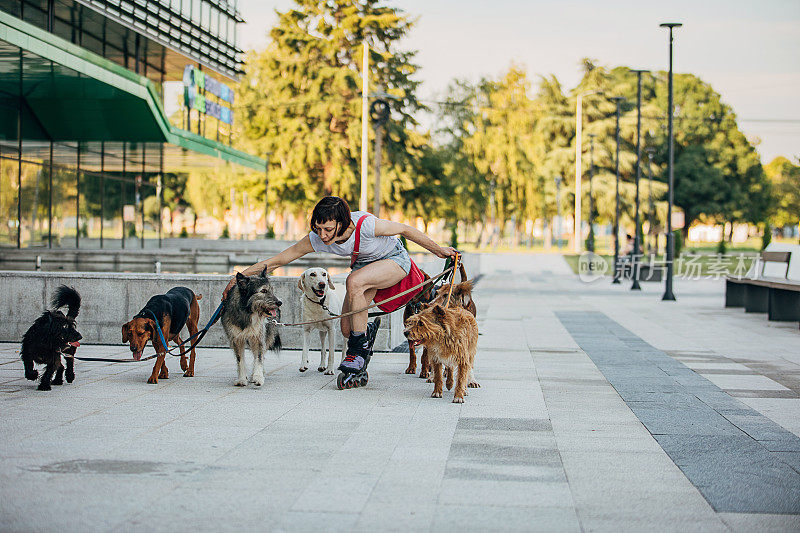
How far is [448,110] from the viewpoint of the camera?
80.3 m

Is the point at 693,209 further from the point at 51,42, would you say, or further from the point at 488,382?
the point at 488,382

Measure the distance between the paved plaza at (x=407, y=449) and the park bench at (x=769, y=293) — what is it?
670 centimetres

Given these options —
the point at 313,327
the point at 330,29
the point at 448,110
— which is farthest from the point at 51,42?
the point at 448,110

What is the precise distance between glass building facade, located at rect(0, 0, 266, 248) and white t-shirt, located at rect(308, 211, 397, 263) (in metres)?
11.8

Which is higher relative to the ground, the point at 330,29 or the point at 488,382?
the point at 330,29

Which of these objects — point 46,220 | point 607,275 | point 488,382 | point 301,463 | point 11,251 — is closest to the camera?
point 301,463

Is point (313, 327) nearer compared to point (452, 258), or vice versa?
point (452, 258)

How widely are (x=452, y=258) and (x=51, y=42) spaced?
14538mm

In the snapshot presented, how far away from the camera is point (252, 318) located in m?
8.66

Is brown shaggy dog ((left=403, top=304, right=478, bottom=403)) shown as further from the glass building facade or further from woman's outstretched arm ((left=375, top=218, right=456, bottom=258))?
the glass building facade

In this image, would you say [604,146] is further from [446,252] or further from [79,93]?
[446,252]

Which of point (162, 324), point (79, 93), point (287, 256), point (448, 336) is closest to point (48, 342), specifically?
point (162, 324)

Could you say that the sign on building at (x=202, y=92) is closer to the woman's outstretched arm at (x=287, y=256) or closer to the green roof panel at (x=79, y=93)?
the green roof panel at (x=79, y=93)

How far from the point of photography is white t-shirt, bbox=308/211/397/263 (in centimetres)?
866
